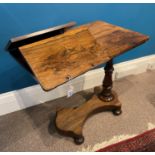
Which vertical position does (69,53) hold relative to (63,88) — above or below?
above

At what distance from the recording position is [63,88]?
1.72 metres

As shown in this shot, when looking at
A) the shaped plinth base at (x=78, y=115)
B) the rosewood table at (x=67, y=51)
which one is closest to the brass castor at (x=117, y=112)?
the shaped plinth base at (x=78, y=115)

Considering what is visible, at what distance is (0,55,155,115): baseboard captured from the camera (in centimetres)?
154

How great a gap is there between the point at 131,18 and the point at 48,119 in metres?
1.08

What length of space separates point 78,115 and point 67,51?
1.86 ft

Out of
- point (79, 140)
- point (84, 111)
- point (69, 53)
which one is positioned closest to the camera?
point (69, 53)

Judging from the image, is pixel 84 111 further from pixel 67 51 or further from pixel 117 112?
pixel 67 51

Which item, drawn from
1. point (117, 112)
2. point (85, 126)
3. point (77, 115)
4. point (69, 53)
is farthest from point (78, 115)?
point (69, 53)

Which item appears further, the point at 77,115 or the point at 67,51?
the point at 77,115

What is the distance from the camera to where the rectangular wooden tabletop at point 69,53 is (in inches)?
37.2

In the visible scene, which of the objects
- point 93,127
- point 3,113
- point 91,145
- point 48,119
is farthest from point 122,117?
point 3,113

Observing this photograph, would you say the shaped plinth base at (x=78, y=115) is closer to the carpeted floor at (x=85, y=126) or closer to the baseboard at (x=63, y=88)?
the carpeted floor at (x=85, y=126)

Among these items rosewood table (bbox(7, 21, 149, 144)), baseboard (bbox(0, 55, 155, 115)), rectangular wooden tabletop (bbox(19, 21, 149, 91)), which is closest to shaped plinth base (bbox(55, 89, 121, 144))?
rosewood table (bbox(7, 21, 149, 144))

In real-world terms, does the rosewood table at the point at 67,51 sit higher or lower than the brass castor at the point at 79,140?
higher
